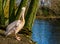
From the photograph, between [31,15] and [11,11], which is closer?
[11,11]

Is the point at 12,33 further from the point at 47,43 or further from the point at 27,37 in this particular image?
the point at 47,43

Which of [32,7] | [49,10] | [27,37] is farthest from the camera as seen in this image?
[49,10]

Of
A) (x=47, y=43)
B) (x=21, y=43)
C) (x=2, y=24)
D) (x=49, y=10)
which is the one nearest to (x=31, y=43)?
(x=21, y=43)

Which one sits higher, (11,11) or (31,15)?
(11,11)

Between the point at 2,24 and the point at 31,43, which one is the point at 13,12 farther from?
the point at 31,43

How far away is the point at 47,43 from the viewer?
50.3ft

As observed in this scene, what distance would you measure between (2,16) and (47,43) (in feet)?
14.9

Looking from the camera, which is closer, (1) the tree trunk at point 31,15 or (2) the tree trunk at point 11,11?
(2) the tree trunk at point 11,11

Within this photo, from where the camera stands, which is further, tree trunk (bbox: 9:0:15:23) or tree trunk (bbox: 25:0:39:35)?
tree trunk (bbox: 25:0:39:35)

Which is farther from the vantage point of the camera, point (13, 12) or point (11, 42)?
point (13, 12)

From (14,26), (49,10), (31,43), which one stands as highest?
(14,26)

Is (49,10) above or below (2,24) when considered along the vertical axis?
below

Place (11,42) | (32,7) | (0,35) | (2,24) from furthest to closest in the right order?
1. (32,7)
2. (2,24)
3. (0,35)
4. (11,42)

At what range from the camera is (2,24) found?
37.0 ft
